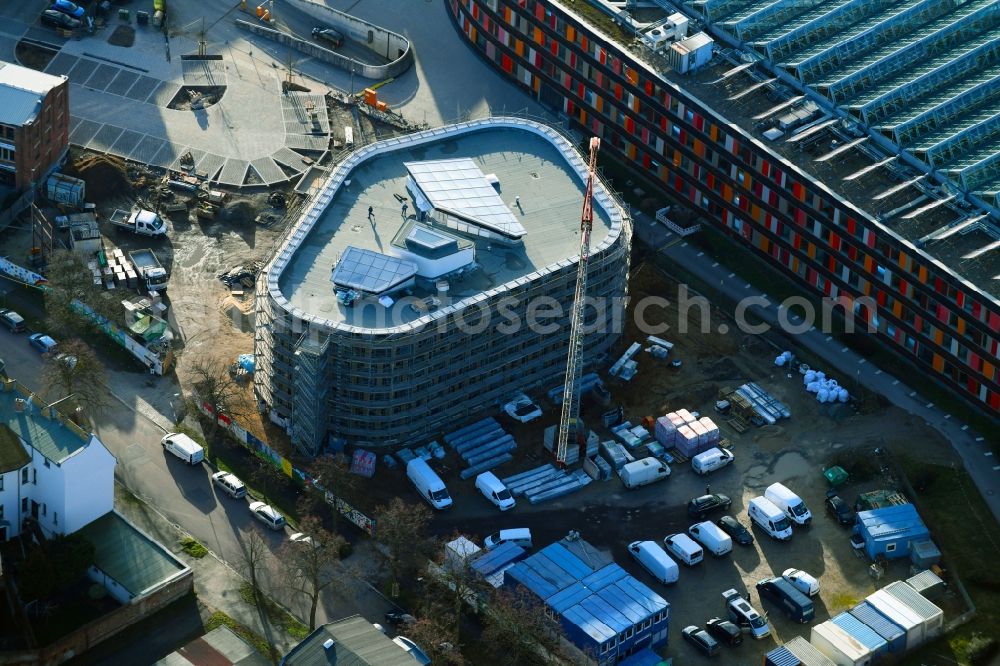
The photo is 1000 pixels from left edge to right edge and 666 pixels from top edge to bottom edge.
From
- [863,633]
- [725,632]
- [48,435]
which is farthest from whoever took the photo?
[48,435]

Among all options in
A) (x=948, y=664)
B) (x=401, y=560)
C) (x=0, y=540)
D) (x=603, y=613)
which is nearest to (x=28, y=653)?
(x=0, y=540)

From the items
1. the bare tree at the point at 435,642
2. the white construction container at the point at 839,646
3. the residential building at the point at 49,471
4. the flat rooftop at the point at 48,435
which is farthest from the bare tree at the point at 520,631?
the flat rooftop at the point at 48,435

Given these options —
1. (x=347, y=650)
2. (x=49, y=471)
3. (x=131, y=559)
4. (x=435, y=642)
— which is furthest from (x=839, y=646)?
(x=49, y=471)

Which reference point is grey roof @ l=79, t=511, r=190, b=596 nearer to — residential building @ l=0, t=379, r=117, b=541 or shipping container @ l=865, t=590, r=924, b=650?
residential building @ l=0, t=379, r=117, b=541

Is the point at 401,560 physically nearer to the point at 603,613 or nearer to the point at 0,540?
the point at 603,613

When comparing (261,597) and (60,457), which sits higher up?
(60,457)

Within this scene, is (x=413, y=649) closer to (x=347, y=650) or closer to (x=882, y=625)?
(x=347, y=650)

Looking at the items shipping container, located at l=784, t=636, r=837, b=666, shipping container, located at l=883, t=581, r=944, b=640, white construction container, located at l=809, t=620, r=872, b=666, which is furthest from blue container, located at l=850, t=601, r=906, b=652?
shipping container, located at l=784, t=636, r=837, b=666
